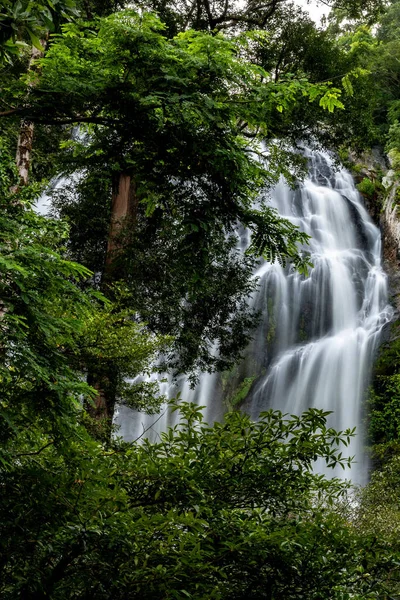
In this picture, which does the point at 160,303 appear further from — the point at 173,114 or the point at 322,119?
the point at 173,114

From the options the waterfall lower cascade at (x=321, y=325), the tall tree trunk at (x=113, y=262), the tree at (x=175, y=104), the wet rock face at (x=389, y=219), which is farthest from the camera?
the wet rock face at (x=389, y=219)

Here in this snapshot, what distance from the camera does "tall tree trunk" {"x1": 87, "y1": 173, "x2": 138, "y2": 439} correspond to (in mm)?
8938

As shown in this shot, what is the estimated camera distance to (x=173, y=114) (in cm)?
470

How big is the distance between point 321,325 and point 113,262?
13647 millimetres

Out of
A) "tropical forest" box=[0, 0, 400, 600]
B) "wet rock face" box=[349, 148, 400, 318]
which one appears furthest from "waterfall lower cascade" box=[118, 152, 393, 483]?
"tropical forest" box=[0, 0, 400, 600]


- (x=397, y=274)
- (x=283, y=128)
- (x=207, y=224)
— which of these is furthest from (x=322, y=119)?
(x=397, y=274)

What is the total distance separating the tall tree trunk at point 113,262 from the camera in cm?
894

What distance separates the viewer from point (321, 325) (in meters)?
22.9

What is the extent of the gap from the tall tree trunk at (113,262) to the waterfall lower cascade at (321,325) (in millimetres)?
9597

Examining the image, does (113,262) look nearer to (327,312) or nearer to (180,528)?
(180,528)

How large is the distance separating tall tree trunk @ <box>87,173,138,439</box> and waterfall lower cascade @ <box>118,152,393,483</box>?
9597mm

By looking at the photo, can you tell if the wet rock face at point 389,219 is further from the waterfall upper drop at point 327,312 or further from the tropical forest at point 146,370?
the tropical forest at point 146,370

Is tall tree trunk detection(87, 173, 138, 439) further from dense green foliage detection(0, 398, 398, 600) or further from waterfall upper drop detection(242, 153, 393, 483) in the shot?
waterfall upper drop detection(242, 153, 393, 483)

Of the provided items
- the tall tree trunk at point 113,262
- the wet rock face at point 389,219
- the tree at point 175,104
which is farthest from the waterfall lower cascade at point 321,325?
the tree at point 175,104
